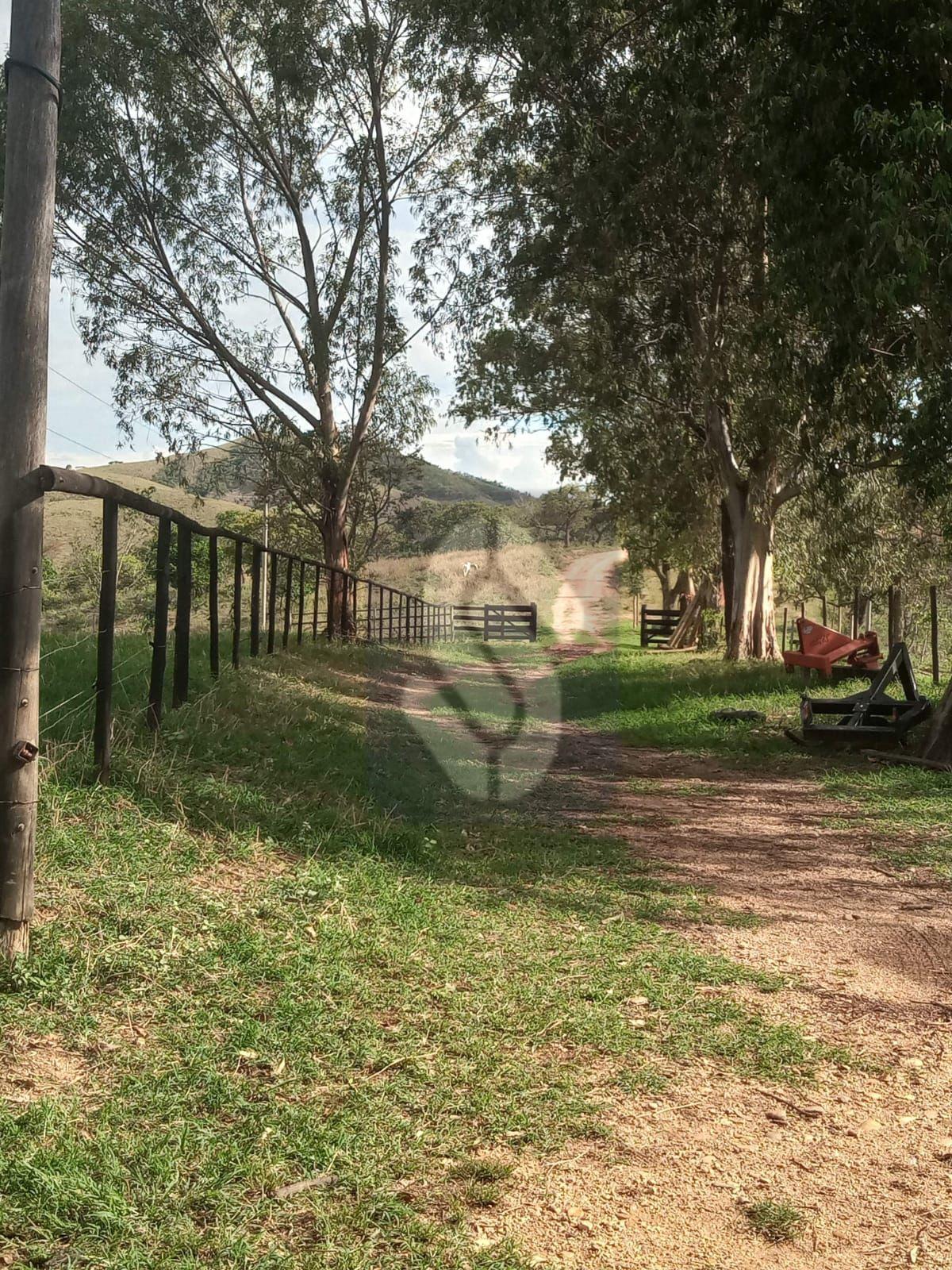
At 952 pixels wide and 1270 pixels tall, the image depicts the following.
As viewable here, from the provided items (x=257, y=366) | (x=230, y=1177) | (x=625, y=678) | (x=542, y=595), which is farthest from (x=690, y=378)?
(x=230, y=1177)

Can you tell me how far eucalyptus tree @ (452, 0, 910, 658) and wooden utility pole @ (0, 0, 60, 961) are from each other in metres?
6.67

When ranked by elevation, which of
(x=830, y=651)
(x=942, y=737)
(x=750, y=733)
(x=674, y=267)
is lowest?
(x=750, y=733)

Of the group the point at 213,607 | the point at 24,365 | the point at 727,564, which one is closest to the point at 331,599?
the point at 727,564

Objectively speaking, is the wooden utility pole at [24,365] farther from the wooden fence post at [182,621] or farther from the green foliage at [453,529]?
the green foliage at [453,529]

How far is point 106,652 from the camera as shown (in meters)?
5.07

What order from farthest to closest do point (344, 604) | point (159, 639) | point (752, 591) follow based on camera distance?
point (344, 604)
point (752, 591)
point (159, 639)

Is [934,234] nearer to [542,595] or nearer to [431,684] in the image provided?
[542,595]

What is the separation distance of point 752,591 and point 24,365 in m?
17.2

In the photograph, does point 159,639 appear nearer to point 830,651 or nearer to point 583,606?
point 583,606

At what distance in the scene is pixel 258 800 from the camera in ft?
18.5

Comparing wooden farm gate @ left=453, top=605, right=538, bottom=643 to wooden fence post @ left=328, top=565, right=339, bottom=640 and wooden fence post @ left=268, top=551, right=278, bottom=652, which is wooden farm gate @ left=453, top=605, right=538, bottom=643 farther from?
wooden fence post @ left=328, top=565, right=339, bottom=640

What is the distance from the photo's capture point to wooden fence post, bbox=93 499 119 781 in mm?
4969

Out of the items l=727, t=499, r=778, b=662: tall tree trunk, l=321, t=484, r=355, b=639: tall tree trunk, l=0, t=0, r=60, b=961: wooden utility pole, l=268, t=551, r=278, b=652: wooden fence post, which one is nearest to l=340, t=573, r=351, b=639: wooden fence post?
l=321, t=484, r=355, b=639: tall tree trunk

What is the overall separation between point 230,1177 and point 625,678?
15.8 metres
